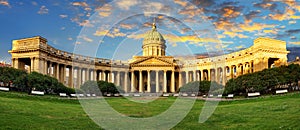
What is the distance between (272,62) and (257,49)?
1050 centimetres

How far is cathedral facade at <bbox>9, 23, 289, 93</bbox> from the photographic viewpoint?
74438 mm

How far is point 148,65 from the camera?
346 feet

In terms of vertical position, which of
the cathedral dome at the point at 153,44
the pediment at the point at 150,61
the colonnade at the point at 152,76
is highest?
the cathedral dome at the point at 153,44

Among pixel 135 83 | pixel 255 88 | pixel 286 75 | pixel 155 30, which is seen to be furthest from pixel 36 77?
pixel 155 30

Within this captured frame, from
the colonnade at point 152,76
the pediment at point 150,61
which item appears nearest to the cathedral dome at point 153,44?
the colonnade at point 152,76

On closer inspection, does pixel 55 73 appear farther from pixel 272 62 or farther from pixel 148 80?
pixel 272 62

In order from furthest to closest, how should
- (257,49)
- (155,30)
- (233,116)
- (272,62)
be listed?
(155,30)
(272,62)
(257,49)
(233,116)

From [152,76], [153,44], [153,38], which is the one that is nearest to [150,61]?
[152,76]

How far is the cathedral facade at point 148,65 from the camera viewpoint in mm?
74438

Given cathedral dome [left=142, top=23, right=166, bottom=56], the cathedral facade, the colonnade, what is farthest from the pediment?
cathedral dome [left=142, top=23, right=166, bottom=56]

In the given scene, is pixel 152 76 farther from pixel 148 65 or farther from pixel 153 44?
pixel 153 44

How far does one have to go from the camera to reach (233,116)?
27688 millimetres

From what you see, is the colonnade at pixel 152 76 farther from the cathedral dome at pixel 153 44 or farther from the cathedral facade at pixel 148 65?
the cathedral dome at pixel 153 44

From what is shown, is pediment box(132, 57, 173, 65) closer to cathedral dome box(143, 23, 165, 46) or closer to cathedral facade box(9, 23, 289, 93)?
cathedral facade box(9, 23, 289, 93)
